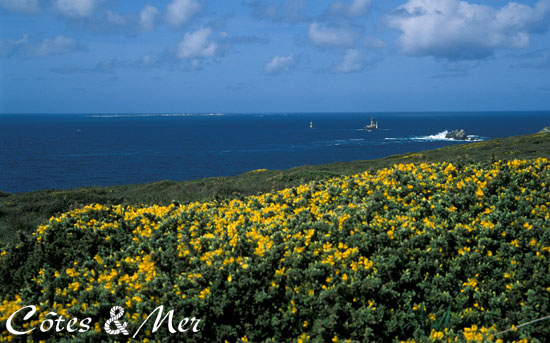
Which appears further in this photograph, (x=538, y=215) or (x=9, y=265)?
(x=9, y=265)

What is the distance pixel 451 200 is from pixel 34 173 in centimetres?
8626

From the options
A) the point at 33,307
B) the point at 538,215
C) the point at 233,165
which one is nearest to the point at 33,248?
the point at 33,307

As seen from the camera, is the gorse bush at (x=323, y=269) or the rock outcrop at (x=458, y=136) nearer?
the gorse bush at (x=323, y=269)

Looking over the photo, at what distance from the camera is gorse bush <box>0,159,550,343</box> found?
18.4ft

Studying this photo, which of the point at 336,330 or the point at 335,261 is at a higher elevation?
the point at 335,261

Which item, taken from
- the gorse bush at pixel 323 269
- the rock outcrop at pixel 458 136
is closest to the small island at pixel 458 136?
the rock outcrop at pixel 458 136

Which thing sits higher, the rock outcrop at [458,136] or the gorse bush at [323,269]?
the gorse bush at [323,269]

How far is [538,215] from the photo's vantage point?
22.9 feet

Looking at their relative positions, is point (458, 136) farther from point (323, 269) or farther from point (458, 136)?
point (323, 269)

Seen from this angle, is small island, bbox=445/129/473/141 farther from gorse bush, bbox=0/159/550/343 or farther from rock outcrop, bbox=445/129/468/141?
gorse bush, bbox=0/159/550/343

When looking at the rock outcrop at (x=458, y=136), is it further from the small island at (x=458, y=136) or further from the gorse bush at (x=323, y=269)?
the gorse bush at (x=323, y=269)

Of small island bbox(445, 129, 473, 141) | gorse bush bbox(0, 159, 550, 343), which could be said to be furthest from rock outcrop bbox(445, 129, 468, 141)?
gorse bush bbox(0, 159, 550, 343)

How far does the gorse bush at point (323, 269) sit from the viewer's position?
18.4 feet

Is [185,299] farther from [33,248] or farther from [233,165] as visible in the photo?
[233,165]
